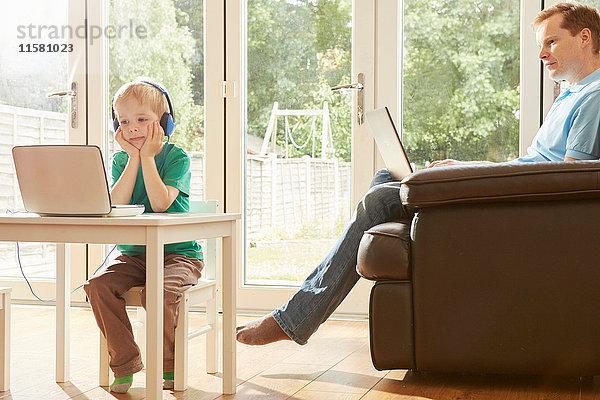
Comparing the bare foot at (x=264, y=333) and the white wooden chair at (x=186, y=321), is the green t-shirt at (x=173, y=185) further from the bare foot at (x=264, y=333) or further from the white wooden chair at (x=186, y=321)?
the bare foot at (x=264, y=333)

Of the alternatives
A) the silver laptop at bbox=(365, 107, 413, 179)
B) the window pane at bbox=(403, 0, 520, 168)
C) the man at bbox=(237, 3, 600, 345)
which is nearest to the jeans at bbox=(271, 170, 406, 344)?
the man at bbox=(237, 3, 600, 345)

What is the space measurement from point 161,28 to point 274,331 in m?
1.84

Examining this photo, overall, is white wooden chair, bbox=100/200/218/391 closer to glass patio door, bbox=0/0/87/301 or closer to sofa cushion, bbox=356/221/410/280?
sofa cushion, bbox=356/221/410/280

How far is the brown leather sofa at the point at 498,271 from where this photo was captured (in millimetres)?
1985

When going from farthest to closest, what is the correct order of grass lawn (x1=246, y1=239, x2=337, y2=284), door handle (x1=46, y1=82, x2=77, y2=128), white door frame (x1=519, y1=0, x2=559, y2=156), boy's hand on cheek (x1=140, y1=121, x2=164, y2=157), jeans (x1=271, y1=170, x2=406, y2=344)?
door handle (x1=46, y1=82, x2=77, y2=128) < grass lawn (x1=246, y1=239, x2=337, y2=284) < white door frame (x1=519, y1=0, x2=559, y2=156) < jeans (x1=271, y1=170, x2=406, y2=344) < boy's hand on cheek (x1=140, y1=121, x2=164, y2=157)

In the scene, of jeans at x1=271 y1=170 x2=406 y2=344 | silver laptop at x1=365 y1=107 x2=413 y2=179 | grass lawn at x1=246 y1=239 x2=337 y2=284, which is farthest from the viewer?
grass lawn at x1=246 y1=239 x2=337 y2=284

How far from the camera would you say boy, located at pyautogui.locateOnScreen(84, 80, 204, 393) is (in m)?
2.01

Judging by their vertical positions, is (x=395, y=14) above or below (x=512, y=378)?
above

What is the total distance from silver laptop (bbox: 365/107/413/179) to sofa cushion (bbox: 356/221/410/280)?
345mm

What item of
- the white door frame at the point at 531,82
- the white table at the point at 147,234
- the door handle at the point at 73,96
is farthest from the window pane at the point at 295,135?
the white table at the point at 147,234

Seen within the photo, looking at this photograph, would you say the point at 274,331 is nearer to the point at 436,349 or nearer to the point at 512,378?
the point at 436,349

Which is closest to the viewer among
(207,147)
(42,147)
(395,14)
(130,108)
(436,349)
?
(42,147)

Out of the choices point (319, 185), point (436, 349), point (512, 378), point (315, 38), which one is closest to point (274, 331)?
point (436, 349)

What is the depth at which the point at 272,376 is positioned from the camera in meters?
2.25
